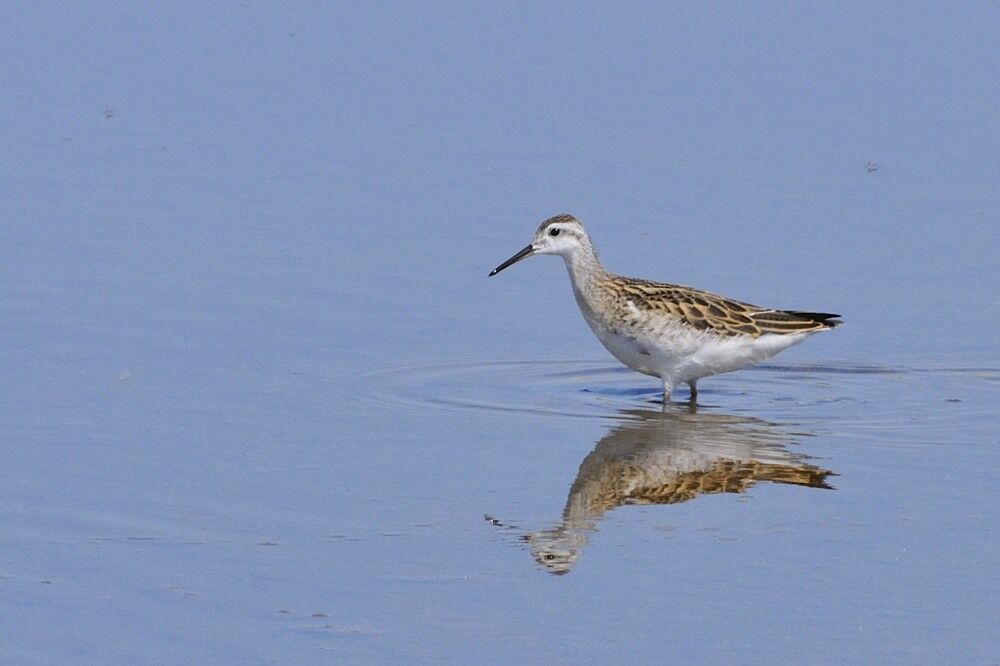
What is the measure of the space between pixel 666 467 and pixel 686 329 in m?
2.10

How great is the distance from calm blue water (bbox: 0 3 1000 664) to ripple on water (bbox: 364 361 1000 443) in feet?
0.11

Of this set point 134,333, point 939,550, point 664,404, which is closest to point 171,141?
point 134,333

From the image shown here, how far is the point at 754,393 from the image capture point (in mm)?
11898

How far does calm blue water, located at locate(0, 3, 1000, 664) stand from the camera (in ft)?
24.3

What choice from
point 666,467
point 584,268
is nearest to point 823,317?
point 584,268

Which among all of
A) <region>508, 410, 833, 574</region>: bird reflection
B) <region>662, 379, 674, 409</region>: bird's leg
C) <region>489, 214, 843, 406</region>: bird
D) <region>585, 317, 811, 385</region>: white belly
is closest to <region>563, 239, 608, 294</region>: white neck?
<region>489, 214, 843, 406</region>: bird

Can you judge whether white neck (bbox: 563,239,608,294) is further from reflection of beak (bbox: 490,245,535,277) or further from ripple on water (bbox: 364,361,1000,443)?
ripple on water (bbox: 364,361,1000,443)

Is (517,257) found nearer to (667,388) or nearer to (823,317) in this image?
(667,388)

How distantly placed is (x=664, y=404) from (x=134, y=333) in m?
3.15

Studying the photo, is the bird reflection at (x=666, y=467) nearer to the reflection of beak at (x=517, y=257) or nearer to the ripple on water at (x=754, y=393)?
the ripple on water at (x=754, y=393)

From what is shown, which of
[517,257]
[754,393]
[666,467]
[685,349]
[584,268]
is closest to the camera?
[666,467]

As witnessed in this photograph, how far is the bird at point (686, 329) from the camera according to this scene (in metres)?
11.7

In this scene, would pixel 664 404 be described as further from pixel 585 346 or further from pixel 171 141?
pixel 171 141

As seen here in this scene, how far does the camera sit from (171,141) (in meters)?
15.5
